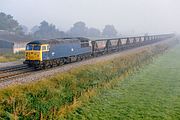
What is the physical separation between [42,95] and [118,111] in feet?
20.9

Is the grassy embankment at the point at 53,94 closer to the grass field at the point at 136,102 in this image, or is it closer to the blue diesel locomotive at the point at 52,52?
the grass field at the point at 136,102

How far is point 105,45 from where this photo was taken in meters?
58.2

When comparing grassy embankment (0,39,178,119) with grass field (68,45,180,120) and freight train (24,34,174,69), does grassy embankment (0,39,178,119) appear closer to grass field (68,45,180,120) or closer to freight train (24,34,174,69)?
grass field (68,45,180,120)

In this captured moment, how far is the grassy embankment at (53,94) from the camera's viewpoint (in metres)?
17.8

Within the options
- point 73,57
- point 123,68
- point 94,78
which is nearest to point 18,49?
point 73,57

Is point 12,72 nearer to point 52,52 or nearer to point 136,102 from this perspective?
point 52,52

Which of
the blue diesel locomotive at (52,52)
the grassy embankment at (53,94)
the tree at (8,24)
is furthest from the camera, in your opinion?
the tree at (8,24)

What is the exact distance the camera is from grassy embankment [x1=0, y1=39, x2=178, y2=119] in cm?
1780

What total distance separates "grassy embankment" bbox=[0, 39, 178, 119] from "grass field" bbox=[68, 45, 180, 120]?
90cm

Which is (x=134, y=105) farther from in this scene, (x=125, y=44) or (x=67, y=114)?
(x=125, y=44)

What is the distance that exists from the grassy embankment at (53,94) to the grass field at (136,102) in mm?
902

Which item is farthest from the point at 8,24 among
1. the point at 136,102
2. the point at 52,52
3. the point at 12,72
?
the point at 136,102

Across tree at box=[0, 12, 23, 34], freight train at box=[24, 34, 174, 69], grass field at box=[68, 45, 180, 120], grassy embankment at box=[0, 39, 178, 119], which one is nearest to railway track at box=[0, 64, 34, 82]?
freight train at box=[24, 34, 174, 69]

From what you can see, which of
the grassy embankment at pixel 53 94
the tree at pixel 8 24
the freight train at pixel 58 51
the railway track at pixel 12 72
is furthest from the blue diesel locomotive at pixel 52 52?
the tree at pixel 8 24
